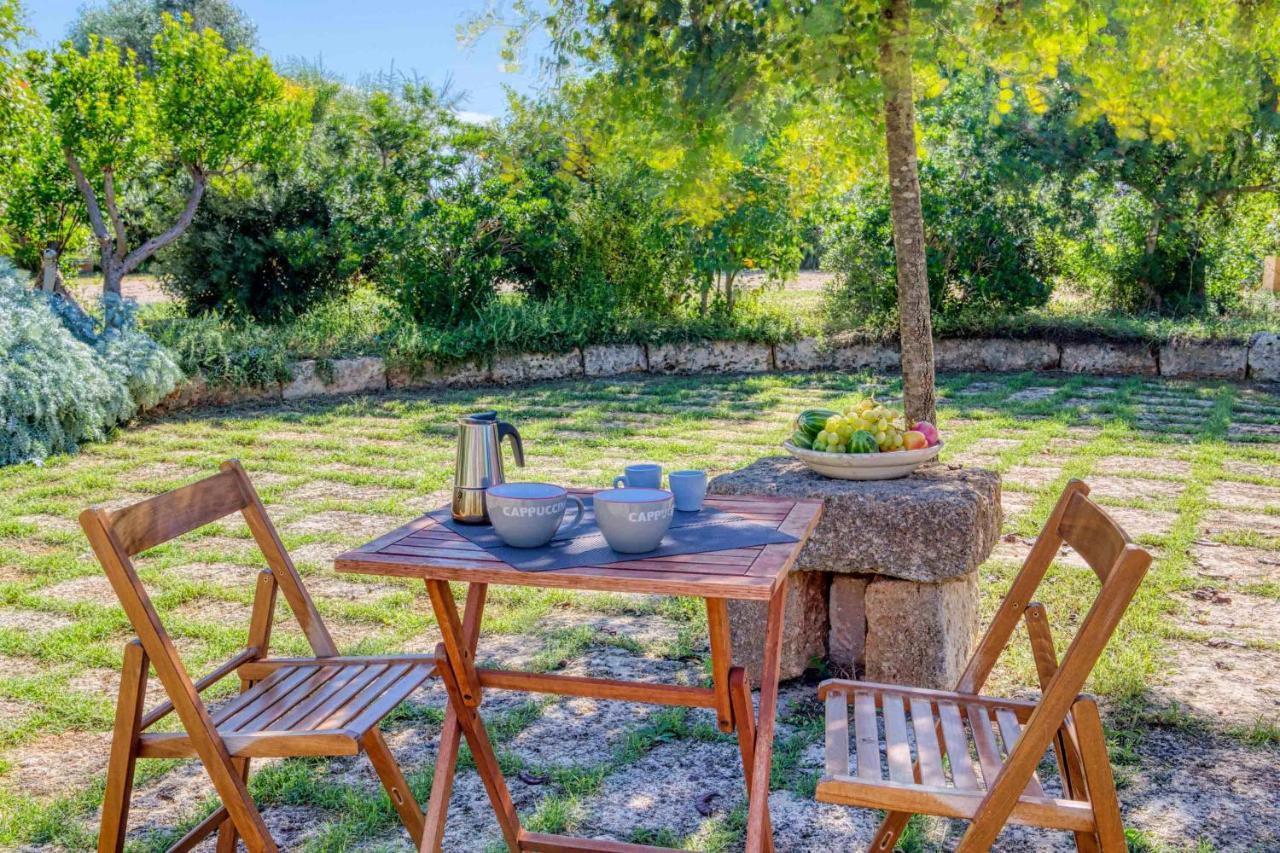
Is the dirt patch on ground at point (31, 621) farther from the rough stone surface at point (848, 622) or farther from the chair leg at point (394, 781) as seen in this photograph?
the rough stone surface at point (848, 622)

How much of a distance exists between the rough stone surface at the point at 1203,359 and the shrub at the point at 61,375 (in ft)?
28.3

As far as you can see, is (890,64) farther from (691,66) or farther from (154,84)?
(154,84)

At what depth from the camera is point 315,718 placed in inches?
85.5

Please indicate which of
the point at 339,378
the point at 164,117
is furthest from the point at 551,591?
the point at 164,117

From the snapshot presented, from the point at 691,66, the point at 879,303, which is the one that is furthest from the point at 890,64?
the point at 879,303

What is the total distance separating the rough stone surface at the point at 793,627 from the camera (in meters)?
3.44

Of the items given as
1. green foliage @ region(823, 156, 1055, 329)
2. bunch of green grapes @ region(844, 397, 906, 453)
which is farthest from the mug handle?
green foliage @ region(823, 156, 1055, 329)

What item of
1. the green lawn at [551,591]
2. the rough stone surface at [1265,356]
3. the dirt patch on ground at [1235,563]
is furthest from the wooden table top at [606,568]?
the rough stone surface at [1265,356]

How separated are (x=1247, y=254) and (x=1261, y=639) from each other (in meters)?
8.76

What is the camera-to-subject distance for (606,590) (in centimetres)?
213

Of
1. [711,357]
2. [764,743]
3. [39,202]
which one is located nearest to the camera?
[764,743]

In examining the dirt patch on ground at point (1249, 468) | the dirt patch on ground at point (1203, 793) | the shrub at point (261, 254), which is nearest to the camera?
the dirt patch on ground at point (1203, 793)

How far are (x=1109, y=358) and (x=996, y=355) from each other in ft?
3.33

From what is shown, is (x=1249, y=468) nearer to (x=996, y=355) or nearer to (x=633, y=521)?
(x=996, y=355)
